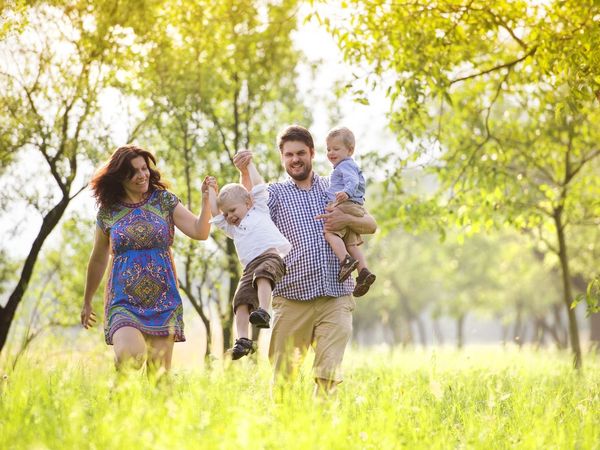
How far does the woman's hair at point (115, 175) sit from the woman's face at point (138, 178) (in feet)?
0.08

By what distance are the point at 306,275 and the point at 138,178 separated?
1.54m

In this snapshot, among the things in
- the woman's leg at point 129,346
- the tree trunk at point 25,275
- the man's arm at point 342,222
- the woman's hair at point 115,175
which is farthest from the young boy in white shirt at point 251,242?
the tree trunk at point 25,275

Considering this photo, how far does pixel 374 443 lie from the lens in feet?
16.4

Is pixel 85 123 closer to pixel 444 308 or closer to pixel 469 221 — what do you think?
pixel 469 221

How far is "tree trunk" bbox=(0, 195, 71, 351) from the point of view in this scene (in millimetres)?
11250

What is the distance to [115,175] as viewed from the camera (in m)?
6.47

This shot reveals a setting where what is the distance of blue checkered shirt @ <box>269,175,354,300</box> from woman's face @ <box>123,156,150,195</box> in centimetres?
107

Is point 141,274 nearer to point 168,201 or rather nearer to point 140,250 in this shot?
point 140,250

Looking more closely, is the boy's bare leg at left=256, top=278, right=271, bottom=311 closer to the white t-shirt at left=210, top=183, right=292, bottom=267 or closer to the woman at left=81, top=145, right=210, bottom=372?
the white t-shirt at left=210, top=183, right=292, bottom=267

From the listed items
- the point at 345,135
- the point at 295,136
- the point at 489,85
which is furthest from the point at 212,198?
the point at 489,85

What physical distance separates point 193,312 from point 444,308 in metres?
42.5

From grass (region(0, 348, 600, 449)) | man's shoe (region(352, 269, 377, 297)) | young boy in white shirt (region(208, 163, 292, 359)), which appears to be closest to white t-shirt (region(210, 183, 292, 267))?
young boy in white shirt (region(208, 163, 292, 359))

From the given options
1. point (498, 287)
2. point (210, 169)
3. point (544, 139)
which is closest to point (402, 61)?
point (210, 169)

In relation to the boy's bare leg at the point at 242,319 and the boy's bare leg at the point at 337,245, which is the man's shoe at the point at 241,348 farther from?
the boy's bare leg at the point at 337,245
